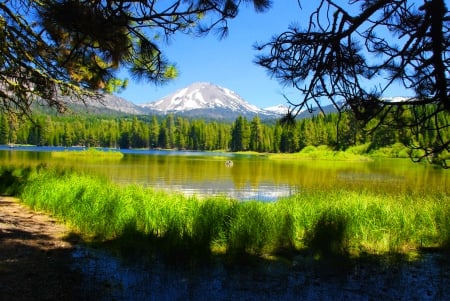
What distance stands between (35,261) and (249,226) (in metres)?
3.61

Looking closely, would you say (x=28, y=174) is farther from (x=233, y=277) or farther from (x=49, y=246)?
(x=233, y=277)

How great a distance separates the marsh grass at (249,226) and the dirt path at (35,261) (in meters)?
0.69

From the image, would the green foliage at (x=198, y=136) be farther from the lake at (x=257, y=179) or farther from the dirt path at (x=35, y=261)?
the dirt path at (x=35, y=261)

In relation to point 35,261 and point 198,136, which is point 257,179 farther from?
point 198,136

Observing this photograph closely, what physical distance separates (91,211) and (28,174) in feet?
25.0

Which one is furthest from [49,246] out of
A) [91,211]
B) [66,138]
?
[66,138]

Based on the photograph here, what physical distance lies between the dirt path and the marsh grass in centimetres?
69

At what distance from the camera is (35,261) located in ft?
18.9

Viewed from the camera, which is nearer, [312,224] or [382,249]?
[382,249]

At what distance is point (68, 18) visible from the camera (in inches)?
156

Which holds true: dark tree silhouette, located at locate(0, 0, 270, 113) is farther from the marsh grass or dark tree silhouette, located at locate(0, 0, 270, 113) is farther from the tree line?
the tree line

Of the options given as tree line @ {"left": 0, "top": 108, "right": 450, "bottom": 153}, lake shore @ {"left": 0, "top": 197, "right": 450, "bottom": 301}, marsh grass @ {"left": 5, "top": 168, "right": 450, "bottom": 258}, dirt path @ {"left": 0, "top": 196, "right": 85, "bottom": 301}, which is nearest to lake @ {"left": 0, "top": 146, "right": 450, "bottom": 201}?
marsh grass @ {"left": 5, "top": 168, "right": 450, "bottom": 258}

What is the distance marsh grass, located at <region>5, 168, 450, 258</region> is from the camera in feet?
23.4

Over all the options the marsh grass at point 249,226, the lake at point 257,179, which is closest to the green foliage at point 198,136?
the lake at point 257,179
